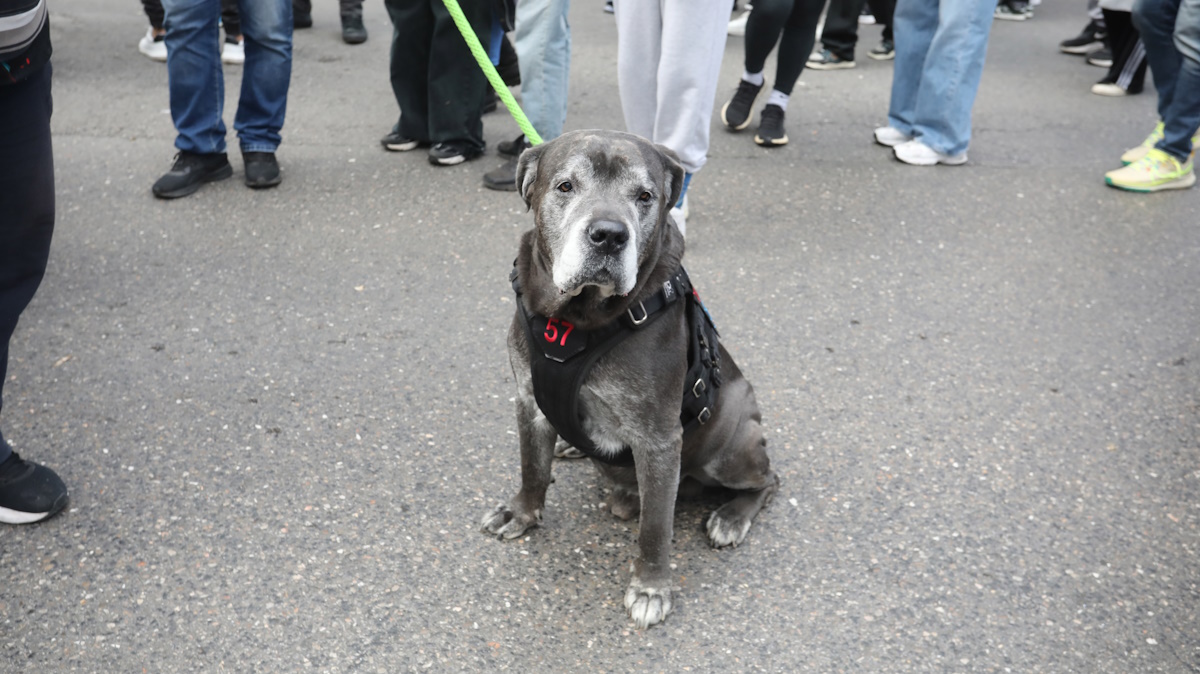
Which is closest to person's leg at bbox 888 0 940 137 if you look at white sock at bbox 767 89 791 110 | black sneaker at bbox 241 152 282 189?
white sock at bbox 767 89 791 110

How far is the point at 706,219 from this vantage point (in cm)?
538

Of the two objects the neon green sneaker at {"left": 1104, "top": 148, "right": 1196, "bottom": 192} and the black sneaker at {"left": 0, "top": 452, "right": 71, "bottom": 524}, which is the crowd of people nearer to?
the neon green sneaker at {"left": 1104, "top": 148, "right": 1196, "bottom": 192}

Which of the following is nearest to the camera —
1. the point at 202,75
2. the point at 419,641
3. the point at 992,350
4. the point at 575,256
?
the point at 575,256

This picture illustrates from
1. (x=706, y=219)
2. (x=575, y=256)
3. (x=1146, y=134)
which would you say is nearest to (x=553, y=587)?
(x=575, y=256)

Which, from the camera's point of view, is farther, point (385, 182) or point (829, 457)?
point (385, 182)

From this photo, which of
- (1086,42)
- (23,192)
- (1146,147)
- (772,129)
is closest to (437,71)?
(772,129)

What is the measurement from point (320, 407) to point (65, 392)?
0.98 m

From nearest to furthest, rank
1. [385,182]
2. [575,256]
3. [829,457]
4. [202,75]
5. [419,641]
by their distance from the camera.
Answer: [575,256] → [419,641] → [829,457] → [202,75] → [385,182]

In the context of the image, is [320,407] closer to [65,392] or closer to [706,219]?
[65,392]

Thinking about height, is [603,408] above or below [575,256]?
below

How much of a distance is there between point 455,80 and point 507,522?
3563mm

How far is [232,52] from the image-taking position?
300 inches

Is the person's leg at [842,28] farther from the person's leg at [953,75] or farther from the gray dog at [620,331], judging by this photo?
the gray dog at [620,331]

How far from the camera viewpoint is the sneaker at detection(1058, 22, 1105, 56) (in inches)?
356
